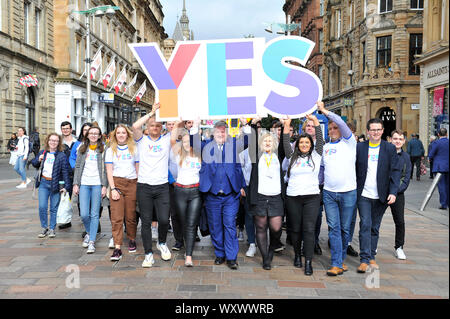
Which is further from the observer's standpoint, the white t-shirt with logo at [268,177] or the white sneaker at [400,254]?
the white sneaker at [400,254]

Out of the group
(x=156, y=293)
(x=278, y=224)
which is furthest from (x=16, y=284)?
(x=278, y=224)

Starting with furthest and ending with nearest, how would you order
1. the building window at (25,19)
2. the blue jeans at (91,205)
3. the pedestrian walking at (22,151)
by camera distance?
the building window at (25,19)
the pedestrian walking at (22,151)
the blue jeans at (91,205)

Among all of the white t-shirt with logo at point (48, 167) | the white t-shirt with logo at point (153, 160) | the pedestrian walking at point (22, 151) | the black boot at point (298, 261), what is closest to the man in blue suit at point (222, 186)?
the white t-shirt with logo at point (153, 160)

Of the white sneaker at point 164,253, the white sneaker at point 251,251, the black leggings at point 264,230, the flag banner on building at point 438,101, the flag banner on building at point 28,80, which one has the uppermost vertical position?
the flag banner on building at point 28,80

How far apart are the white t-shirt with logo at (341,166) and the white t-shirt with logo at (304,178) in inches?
6.2

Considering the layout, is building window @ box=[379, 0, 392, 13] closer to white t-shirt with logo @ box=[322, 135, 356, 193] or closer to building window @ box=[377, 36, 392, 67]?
building window @ box=[377, 36, 392, 67]

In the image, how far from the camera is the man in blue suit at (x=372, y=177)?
17.3 ft

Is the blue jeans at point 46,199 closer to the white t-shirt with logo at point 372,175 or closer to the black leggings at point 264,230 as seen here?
the black leggings at point 264,230

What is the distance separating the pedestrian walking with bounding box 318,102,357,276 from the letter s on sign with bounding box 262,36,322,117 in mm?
232

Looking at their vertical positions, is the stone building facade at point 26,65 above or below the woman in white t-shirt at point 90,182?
above

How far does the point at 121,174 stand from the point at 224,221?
1.59 m

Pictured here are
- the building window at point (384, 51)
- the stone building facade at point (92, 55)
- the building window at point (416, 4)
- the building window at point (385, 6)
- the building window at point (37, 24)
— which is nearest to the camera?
the building window at point (37, 24)

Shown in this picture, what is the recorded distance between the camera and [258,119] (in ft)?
18.4
